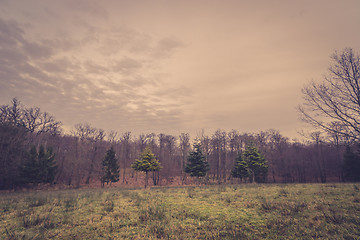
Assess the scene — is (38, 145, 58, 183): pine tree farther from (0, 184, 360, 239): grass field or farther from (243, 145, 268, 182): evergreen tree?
(243, 145, 268, 182): evergreen tree

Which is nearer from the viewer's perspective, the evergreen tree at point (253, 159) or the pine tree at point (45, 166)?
the pine tree at point (45, 166)

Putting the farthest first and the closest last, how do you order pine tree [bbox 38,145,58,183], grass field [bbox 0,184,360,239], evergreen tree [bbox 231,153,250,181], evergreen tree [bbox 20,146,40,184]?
1. evergreen tree [bbox 231,153,250,181]
2. pine tree [bbox 38,145,58,183]
3. evergreen tree [bbox 20,146,40,184]
4. grass field [bbox 0,184,360,239]

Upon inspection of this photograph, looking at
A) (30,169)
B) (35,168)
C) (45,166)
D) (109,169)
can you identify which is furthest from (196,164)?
(30,169)

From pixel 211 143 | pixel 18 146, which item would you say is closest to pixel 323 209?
pixel 18 146

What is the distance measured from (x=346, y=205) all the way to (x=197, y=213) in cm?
756

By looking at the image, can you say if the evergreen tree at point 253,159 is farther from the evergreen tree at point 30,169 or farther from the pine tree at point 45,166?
the evergreen tree at point 30,169

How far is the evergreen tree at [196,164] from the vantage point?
35031 millimetres

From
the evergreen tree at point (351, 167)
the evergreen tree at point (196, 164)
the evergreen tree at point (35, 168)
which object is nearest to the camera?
the evergreen tree at point (35, 168)

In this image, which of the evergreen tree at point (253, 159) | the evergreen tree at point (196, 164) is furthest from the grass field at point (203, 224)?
the evergreen tree at point (253, 159)

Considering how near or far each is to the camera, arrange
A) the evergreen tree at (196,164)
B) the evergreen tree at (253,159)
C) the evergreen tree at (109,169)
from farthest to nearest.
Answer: the evergreen tree at (253,159)
the evergreen tree at (109,169)
the evergreen tree at (196,164)

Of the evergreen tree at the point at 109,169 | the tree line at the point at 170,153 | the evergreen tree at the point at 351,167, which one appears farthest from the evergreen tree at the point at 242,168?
the evergreen tree at the point at 109,169

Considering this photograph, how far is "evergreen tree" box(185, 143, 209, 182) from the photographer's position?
35031mm

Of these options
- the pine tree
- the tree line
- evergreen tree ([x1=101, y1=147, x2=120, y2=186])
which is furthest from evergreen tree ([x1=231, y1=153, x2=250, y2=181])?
the pine tree

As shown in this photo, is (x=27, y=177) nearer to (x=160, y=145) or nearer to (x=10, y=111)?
(x=10, y=111)
